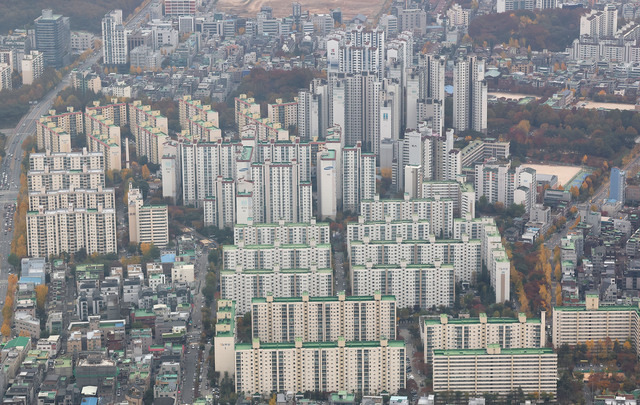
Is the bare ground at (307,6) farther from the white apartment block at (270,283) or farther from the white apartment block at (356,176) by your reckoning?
the white apartment block at (270,283)

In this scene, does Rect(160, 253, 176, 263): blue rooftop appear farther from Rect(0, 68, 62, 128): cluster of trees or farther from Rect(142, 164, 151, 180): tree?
Rect(0, 68, 62, 128): cluster of trees

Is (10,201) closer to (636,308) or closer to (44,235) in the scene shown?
(44,235)

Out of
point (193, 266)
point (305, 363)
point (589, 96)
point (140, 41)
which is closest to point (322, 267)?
point (193, 266)

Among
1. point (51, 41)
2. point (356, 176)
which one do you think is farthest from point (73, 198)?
point (51, 41)

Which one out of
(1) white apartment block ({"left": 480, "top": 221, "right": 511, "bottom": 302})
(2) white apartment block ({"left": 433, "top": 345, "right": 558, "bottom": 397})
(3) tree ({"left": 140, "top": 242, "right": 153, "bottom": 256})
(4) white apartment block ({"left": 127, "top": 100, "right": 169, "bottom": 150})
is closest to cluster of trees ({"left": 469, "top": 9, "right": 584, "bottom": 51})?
(4) white apartment block ({"left": 127, "top": 100, "right": 169, "bottom": 150})

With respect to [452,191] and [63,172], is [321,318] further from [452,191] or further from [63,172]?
[63,172]

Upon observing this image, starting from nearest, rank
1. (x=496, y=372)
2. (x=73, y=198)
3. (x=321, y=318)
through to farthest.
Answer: (x=496, y=372), (x=321, y=318), (x=73, y=198)

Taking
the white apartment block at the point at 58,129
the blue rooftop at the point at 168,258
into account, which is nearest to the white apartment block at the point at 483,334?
the blue rooftop at the point at 168,258
